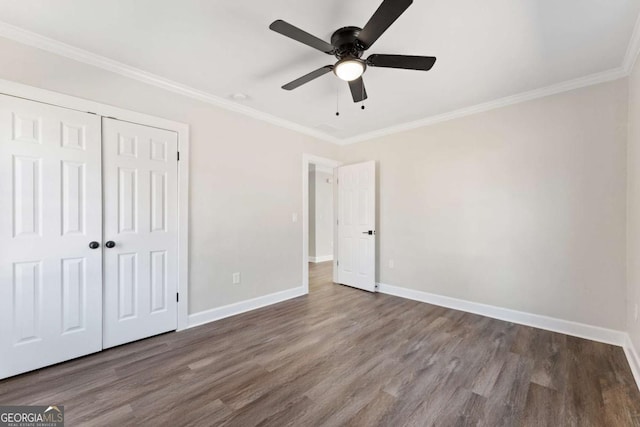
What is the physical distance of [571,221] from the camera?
271 cm

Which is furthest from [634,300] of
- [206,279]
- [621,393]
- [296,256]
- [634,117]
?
[206,279]

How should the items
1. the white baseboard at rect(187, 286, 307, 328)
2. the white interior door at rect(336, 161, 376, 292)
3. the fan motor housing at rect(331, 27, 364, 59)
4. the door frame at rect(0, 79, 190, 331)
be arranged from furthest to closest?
the white interior door at rect(336, 161, 376, 292) → the white baseboard at rect(187, 286, 307, 328) → the door frame at rect(0, 79, 190, 331) → the fan motor housing at rect(331, 27, 364, 59)

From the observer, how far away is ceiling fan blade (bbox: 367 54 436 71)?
181cm

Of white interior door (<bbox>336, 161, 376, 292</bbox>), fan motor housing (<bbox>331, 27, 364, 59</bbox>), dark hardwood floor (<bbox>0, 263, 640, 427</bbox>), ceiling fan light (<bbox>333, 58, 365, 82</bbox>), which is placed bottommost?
dark hardwood floor (<bbox>0, 263, 640, 427</bbox>)

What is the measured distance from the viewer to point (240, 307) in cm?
331

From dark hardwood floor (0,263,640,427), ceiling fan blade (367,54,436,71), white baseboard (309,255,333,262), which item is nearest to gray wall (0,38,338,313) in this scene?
dark hardwood floor (0,263,640,427)

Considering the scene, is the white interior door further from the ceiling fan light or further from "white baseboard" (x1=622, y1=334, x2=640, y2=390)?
"white baseboard" (x1=622, y1=334, x2=640, y2=390)

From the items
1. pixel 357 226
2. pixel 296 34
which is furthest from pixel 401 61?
pixel 357 226

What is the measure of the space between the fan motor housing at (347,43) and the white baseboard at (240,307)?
2911 millimetres

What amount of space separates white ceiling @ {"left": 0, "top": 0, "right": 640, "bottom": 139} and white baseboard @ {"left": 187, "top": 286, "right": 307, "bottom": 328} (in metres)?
2.51

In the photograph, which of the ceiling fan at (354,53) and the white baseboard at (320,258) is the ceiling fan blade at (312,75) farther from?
the white baseboard at (320,258)

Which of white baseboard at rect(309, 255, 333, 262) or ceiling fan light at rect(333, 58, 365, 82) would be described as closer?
ceiling fan light at rect(333, 58, 365, 82)

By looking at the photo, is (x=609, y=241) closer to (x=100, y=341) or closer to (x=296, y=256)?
(x=296, y=256)

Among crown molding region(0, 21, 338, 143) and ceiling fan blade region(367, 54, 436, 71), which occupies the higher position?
crown molding region(0, 21, 338, 143)
